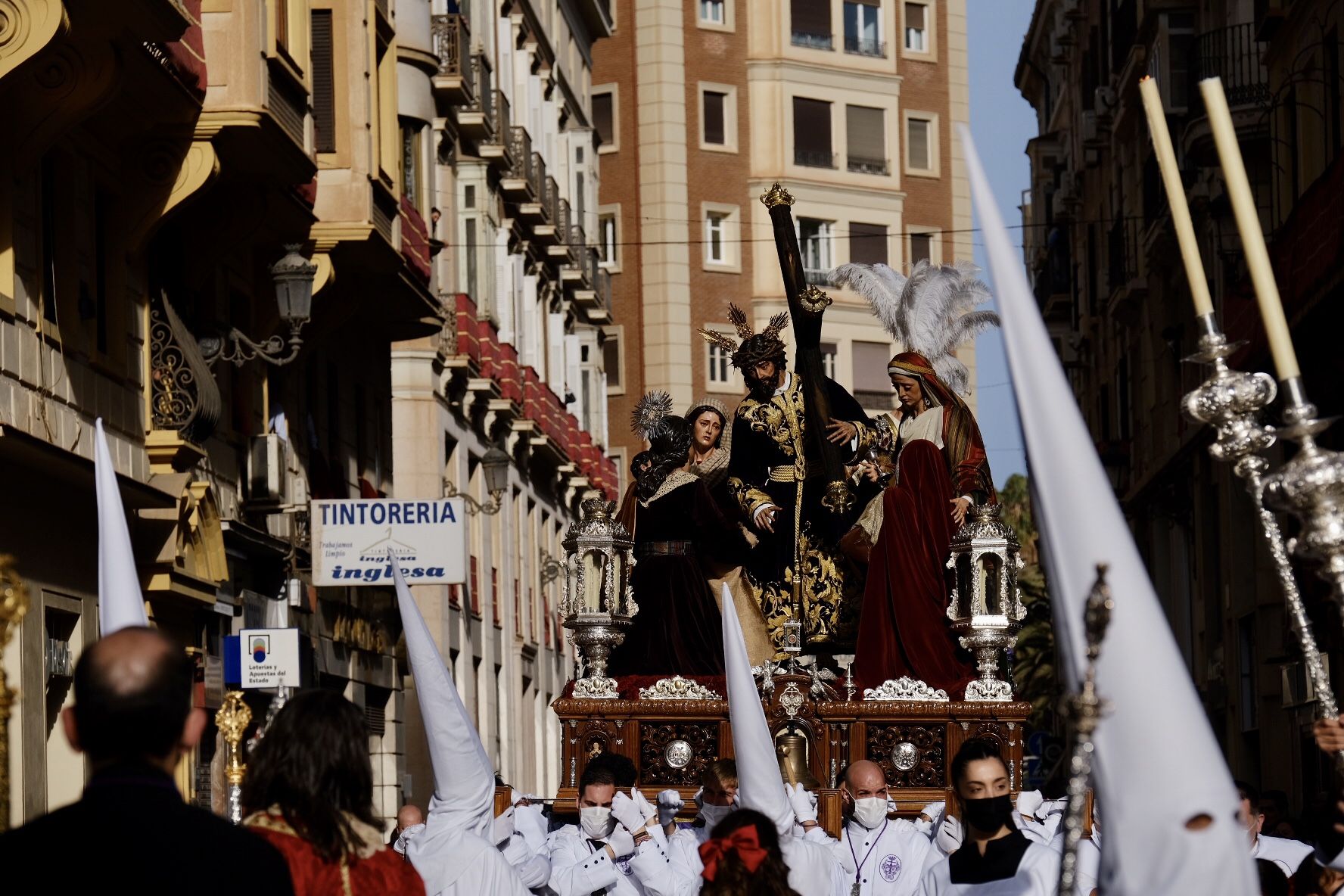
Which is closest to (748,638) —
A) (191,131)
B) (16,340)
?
(16,340)

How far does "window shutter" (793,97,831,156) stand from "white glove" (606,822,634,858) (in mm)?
50084

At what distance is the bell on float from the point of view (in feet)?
46.9

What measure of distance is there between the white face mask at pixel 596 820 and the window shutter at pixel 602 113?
49.2 metres

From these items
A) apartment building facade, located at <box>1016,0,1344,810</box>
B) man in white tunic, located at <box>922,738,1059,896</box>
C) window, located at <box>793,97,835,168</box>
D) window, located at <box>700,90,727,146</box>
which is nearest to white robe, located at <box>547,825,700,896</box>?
man in white tunic, located at <box>922,738,1059,896</box>

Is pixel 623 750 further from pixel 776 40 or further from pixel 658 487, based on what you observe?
pixel 776 40

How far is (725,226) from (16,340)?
45006mm

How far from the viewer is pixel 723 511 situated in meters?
15.8

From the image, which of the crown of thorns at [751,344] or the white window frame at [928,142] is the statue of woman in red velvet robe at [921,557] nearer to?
the crown of thorns at [751,344]

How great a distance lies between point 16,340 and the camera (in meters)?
16.7

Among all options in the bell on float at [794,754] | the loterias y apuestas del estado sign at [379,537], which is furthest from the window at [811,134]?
the bell on float at [794,754]

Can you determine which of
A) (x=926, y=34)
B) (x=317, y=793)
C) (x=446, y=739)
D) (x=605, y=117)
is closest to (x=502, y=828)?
(x=446, y=739)

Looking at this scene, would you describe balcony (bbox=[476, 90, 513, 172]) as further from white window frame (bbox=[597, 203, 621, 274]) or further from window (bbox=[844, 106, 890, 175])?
window (bbox=[844, 106, 890, 175])

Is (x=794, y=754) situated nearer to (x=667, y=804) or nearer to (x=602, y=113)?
(x=667, y=804)

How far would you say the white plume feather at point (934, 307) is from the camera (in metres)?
16.8
